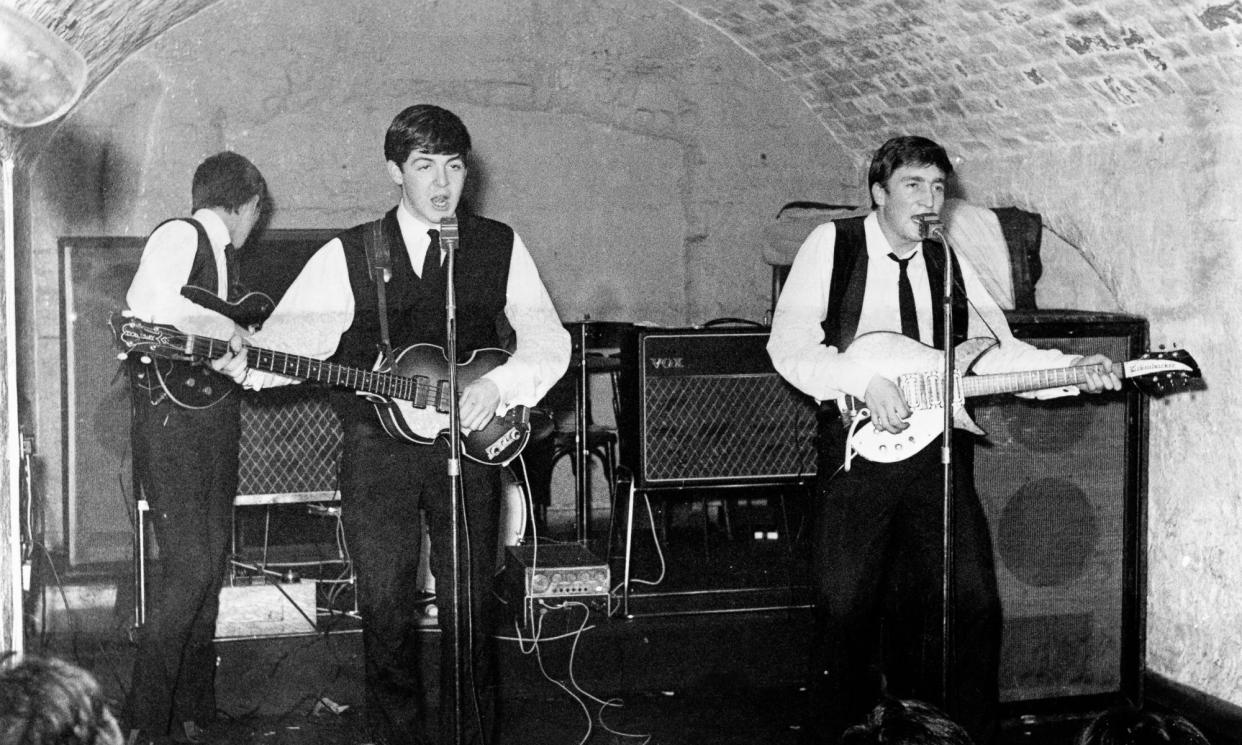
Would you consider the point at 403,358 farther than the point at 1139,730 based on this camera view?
Yes

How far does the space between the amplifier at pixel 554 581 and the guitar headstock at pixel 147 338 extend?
5.79ft

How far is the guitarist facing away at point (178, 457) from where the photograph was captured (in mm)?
4270

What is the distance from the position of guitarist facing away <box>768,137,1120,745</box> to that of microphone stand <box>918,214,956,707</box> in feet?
0.25

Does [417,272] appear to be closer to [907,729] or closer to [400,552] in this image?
[400,552]

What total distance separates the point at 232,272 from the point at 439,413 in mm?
1178

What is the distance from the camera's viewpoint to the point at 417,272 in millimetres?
3908

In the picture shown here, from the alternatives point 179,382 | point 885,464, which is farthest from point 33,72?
point 885,464

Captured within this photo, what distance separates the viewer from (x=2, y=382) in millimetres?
3650

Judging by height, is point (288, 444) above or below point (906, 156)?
below

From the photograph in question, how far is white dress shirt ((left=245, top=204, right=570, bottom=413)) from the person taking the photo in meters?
3.87

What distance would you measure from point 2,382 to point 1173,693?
4052 millimetres

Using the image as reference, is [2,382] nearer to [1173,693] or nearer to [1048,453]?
[1048,453]

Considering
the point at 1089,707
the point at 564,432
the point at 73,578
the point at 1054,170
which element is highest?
the point at 1054,170

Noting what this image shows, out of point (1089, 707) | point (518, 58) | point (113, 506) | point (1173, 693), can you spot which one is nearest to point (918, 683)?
point (1089, 707)
